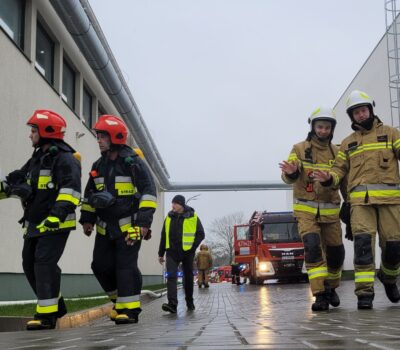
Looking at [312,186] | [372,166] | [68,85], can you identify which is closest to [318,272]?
[312,186]

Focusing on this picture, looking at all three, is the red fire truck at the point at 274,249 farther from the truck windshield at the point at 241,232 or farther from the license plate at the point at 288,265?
the truck windshield at the point at 241,232

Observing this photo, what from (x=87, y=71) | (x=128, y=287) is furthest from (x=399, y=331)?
(x=87, y=71)

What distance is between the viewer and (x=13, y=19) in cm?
1137

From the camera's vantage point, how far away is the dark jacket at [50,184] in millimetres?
5344

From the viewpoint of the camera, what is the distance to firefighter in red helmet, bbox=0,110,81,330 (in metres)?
5.12

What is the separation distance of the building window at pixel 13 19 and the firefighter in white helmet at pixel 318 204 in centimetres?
639

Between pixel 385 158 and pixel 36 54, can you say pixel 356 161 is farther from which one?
pixel 36 54

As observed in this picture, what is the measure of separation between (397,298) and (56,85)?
10.5 meters

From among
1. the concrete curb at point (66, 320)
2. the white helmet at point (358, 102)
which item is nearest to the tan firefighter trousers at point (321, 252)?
the white helmet at point (358, 102)

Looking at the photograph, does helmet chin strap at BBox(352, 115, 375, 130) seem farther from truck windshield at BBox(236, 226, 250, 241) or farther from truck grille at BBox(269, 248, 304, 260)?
truck windshield at BBox(236, 226, 250, 241)

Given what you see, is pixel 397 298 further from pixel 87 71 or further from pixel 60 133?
pixel 87 71

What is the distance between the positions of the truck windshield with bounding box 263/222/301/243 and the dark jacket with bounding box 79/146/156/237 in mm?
16819

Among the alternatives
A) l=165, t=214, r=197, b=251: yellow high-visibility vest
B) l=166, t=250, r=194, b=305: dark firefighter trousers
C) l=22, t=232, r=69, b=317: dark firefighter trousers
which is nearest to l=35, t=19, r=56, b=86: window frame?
l=165, t=214, r=197, b=251: yellow high-visibility vest

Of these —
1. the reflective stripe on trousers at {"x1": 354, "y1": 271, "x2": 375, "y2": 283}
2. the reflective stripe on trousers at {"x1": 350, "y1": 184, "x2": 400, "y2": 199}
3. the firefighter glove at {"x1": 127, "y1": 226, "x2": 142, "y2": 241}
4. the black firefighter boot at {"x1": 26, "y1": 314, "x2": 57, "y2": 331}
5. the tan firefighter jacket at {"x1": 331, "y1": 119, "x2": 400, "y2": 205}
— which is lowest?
the black firefighter boot at {"x1": 26, "y1": 314, "x2": 57, "y2": 331}
